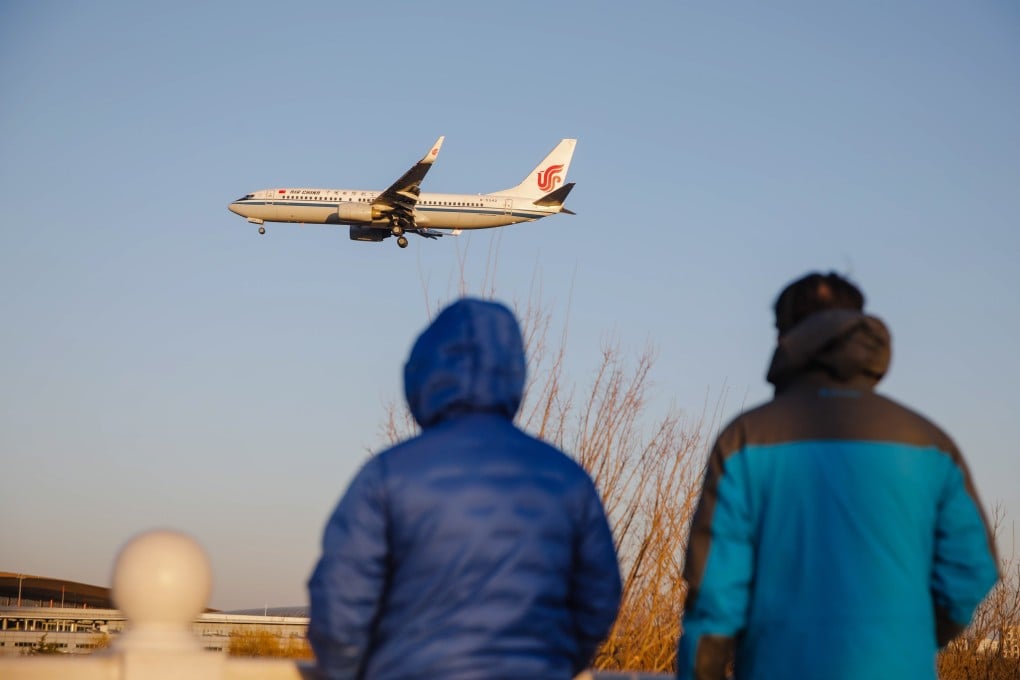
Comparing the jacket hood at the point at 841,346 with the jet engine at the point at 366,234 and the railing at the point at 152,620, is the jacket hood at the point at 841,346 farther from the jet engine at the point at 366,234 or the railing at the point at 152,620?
the jet engine at the point at 366,234

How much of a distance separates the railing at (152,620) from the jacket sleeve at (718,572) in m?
0.92

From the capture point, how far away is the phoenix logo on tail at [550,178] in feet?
130

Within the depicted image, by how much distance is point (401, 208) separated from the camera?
30.9 metres

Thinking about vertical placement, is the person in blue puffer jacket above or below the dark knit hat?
below

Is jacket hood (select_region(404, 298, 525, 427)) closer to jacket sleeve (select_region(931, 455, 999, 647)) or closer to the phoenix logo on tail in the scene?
jacket sleeve (select_region(931, 455, 999, 647))

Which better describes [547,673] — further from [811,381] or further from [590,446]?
[590,446]

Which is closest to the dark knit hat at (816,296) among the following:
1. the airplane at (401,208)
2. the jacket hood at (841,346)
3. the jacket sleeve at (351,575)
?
the jacket hood at (841,346)

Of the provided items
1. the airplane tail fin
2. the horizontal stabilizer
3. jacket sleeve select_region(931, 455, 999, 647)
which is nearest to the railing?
jacket sleeve select_region(931, 455, 999, 647)

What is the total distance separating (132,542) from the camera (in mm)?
2137

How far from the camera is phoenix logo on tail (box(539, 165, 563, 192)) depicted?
39.6 metres

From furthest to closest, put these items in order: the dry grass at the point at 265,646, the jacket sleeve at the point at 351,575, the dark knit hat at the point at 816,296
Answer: the dry grass at the point at 265,646
the dark knit hat at the point at 816,296
the jacket sleeve at the point at 351,575

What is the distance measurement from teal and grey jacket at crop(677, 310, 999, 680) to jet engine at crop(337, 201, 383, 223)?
28327 millimetres

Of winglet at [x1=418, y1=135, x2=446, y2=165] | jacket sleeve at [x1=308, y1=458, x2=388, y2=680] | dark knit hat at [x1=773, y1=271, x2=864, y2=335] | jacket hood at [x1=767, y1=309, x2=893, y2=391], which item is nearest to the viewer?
jacket sleeve at [x1=308, y1=458, x2=388, y2=680]

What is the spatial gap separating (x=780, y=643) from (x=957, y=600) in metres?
0.36
